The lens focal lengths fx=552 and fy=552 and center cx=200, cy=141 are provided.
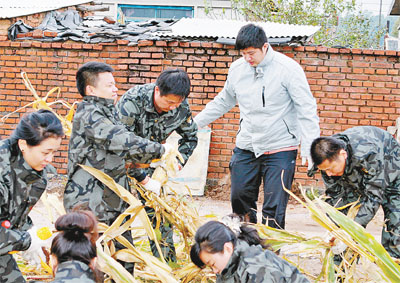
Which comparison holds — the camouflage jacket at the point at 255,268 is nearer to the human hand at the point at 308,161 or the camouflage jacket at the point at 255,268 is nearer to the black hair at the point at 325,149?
the black hair at the point at 325,149

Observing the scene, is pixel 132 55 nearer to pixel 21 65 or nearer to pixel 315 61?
pixel 21 65

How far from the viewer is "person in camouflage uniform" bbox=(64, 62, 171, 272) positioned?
3.33m

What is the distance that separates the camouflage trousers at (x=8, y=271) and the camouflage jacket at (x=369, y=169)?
2.01 metres

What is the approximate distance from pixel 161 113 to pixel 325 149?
1.18 metres

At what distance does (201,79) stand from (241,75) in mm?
3459

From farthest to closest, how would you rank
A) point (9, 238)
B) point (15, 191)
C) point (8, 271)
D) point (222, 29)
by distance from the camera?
1. point (222, 29)
2. point (8, 271)
3. point (15, 191)
4. point (9, 238)

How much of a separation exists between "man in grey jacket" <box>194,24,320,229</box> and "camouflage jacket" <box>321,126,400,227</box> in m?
0.54

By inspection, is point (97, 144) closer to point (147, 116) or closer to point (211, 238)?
point (147, 116)

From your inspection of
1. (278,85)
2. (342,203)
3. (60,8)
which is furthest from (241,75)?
(60,8)

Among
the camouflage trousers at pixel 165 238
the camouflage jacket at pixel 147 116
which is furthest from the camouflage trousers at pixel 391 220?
the camouflage jacket at pixel 147 116

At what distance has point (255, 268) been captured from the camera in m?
2.70

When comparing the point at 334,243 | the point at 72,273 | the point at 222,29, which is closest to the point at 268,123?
the point at 334,243

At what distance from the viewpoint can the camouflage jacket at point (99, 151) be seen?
131 inches

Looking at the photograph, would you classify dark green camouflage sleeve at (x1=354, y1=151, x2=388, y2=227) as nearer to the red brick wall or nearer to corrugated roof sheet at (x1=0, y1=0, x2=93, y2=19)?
the red brick wall
